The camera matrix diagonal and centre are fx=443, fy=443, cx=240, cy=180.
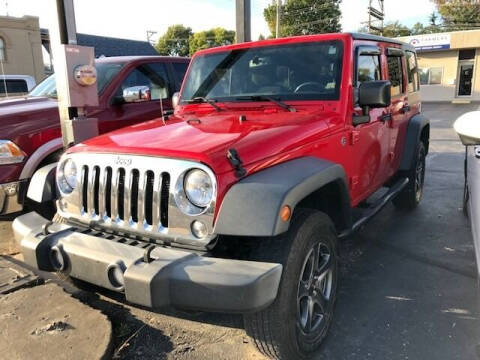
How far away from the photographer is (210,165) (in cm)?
227

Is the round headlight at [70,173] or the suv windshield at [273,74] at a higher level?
the suv windshield at [273,74]

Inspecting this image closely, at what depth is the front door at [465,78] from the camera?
26484 millimetres

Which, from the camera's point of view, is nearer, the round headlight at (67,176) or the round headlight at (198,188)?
the round headlight at (198,188)

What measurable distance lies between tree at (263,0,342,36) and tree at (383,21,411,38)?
38.9 ft

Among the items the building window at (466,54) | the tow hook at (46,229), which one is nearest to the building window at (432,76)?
the building window at (466,54)

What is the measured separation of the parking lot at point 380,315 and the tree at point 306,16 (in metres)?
33.8

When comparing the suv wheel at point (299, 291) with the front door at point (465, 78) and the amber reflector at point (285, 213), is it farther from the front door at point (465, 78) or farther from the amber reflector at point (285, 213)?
the front door at point (465, 78)

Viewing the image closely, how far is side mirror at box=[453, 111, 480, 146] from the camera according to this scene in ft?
7.90

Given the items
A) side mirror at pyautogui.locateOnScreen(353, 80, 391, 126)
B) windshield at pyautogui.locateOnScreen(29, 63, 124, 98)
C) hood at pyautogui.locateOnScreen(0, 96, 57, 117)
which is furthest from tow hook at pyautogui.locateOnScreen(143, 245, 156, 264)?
windshield at pyautogui.locateOnScreen(29, 63, 124, 98)

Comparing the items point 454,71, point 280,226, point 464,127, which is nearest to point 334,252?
point 280,226

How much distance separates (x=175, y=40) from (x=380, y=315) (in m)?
60.4

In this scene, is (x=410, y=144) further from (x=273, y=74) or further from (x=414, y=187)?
(x=273, y=74)

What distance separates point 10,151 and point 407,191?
14.3 feet

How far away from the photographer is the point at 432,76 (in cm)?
2747
